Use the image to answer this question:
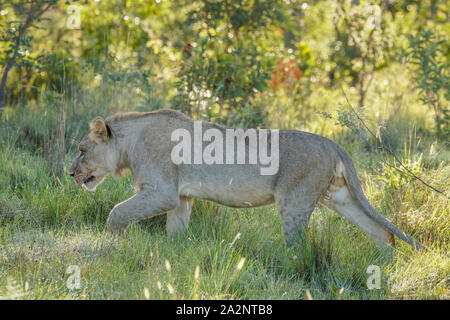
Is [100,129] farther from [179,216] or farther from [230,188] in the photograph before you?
[230,188]

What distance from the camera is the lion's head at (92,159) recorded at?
17.7 feet

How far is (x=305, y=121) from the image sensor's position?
909 centimetres

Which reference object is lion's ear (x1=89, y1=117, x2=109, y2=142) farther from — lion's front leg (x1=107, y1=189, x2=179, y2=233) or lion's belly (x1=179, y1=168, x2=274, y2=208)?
lion's belly (x1=179, y1=168, x2=274, y2=208)

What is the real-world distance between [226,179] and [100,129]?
128cm

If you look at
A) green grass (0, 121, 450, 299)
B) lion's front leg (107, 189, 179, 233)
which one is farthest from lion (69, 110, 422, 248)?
green grass (0, 121, 450, 299)

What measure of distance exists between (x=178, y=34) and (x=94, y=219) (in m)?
7.48

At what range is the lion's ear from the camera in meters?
5.27

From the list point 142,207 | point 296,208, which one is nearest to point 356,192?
point 296,208

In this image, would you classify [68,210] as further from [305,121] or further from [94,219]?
[305,121]

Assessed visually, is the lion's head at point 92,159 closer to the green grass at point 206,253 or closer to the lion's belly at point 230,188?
the green grass at point 206,253

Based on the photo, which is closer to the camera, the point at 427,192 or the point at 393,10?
the point at 427,192

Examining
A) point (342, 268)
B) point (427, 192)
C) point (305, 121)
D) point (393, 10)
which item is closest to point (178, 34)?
point (305, 121)

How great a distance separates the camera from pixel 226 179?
505 centimetres
